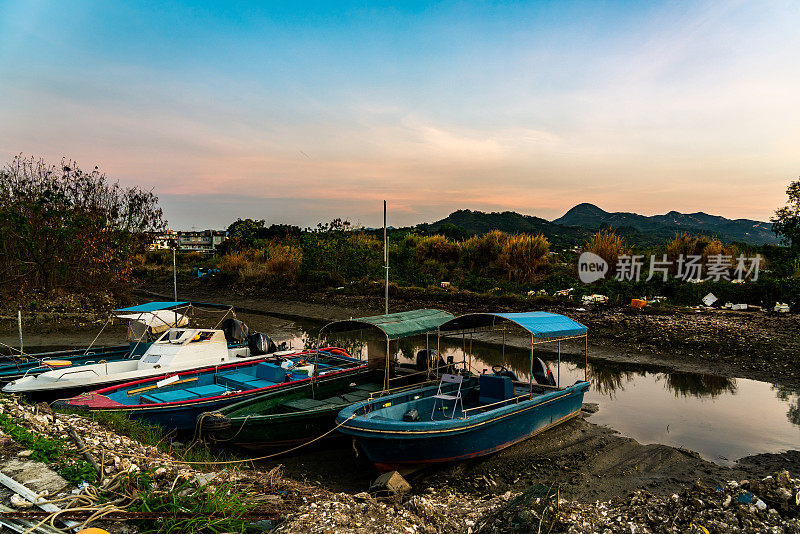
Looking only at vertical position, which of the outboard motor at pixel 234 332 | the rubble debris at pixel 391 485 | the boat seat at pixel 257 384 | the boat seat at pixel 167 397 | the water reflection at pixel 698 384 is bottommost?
the water reflection at pixel 698 384

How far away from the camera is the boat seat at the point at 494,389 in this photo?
34.6ft

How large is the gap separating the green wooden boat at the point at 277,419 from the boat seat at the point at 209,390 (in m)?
1.36

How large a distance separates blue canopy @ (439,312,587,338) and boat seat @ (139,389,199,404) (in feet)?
20.0

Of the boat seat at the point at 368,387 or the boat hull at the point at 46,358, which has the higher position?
the boat hull at the point at 46,358

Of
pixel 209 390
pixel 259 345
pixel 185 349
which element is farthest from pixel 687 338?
pixel 185 349

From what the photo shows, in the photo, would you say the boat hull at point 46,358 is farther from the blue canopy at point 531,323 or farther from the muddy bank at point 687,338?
the muddy bank at point 687,338

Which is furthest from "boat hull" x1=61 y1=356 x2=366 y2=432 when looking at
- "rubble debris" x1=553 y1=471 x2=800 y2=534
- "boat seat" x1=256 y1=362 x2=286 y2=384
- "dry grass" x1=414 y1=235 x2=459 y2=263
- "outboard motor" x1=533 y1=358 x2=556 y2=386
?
"dry grass" x1=414 y1=235 x2=459 y2=263

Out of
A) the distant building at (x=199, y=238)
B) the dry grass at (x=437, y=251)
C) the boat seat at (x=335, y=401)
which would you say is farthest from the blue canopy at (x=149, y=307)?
the distant building at (x=199, y=238)

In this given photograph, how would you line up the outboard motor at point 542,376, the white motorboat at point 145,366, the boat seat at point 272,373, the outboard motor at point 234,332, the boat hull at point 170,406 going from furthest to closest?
the outboard motor at point 234,332
the boat seat at point 272,373
the outboard motor at point 542,376
the white motorboat at point 145,366
the boat hull at point 170,406

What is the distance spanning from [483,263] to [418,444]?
28429mm

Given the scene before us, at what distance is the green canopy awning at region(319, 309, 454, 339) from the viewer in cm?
1098

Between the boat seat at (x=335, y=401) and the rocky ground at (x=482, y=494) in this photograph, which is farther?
the boat seat at (x=335, y=401)

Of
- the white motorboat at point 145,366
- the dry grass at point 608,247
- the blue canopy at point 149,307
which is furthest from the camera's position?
the dry grass at point 608,247

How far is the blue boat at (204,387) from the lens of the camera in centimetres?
1031
